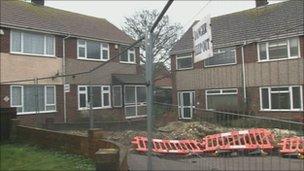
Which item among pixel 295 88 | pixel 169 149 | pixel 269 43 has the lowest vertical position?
pixel 169 149

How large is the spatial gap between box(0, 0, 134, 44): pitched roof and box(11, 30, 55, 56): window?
47cm

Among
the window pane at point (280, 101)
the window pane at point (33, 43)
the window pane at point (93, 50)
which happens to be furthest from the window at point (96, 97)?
the window pane at point (280, 101)

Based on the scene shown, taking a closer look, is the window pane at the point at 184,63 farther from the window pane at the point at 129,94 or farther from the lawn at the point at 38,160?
the lawn at the point at 38,160

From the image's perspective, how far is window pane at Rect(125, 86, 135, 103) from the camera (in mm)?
31975

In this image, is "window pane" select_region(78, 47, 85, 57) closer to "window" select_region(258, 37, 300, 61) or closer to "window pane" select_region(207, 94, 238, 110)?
"window pane" select_region(207, 94, 238, 110)

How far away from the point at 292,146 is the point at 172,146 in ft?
11.9

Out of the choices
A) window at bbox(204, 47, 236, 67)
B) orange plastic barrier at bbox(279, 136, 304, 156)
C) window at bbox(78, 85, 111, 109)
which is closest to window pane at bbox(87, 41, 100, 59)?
window at bbox(78, 85, 111, 109)

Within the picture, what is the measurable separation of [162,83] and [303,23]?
3309cm

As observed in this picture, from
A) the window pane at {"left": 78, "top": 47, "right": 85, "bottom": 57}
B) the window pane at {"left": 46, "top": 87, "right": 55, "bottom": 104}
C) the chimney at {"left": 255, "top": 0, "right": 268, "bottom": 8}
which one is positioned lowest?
the window pane at {"left": 46, "top": 87, "right": 55, "bottom": 104}

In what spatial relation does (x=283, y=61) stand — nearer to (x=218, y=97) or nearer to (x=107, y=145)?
(x=218, y=97)

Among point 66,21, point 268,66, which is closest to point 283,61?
point 268,66

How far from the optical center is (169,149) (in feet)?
46.8

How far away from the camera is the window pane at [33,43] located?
25172mm

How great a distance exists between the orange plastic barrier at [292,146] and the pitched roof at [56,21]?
15.9 meters
